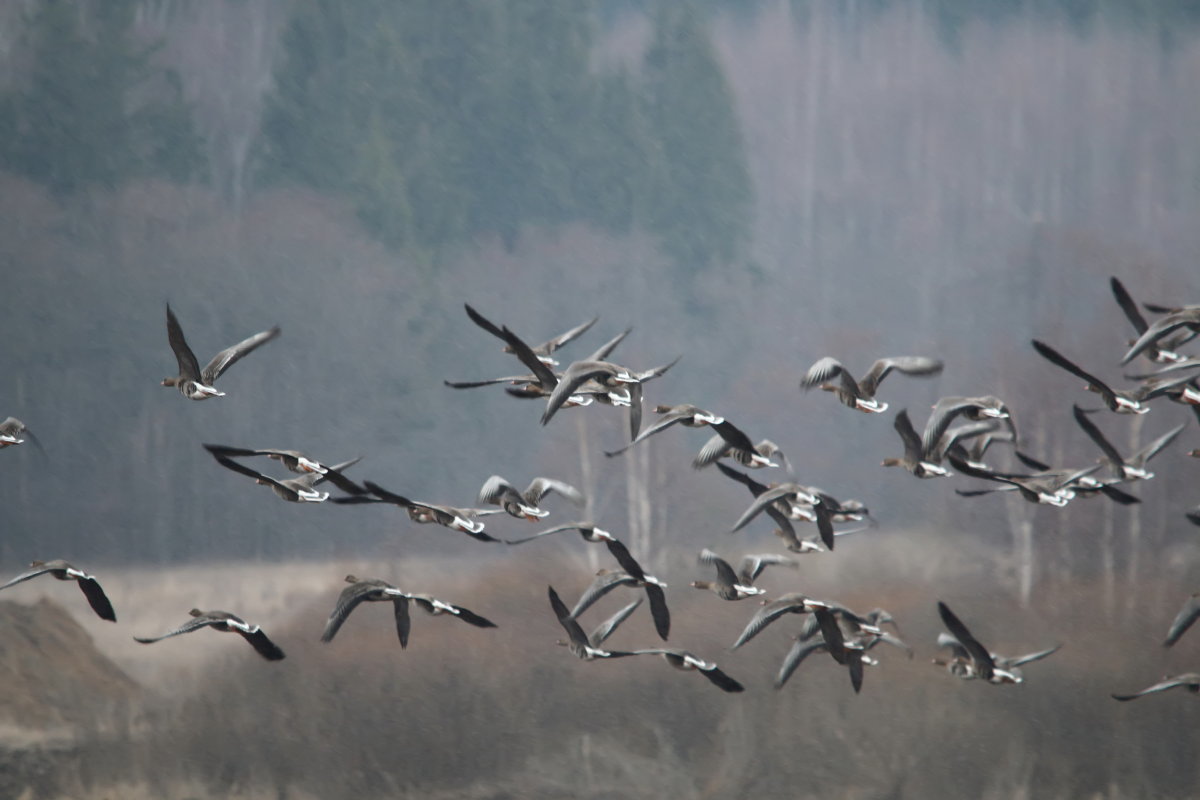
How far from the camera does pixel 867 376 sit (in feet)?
38.6

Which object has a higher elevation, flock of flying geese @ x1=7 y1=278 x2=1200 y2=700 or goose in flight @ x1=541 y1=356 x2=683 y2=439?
goose in flight @ x1=541 y1=356 x2=683 y2=439

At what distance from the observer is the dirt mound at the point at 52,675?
2491 centimetres

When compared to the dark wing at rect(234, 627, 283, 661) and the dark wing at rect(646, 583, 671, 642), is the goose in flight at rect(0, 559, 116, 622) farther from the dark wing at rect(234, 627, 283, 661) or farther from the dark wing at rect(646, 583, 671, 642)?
the dark wing at rect(646, 583, 671, 642)

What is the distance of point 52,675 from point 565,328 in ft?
43.0

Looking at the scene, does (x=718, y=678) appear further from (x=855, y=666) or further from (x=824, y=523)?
(x=824, y=523)

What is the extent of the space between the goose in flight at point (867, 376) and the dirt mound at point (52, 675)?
750 inches

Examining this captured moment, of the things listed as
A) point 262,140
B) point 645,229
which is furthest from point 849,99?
point 262,140

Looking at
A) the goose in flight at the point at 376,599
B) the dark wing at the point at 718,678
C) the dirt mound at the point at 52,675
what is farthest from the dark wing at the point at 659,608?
the dirt mound at the point at 52,675

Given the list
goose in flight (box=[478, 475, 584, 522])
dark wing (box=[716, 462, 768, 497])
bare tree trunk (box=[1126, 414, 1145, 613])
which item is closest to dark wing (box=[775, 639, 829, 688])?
dark wing (box=[716, 462, 768, 497])

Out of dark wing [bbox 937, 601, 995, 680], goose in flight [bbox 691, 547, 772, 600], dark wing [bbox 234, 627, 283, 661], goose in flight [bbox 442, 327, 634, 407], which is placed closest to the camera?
goose in flight [bbox 442, 327, 634, 407]

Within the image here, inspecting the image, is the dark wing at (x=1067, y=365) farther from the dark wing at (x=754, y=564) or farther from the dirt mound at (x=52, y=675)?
the dirt mound at (x=52, y=675)

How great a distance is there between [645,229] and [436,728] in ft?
40.1

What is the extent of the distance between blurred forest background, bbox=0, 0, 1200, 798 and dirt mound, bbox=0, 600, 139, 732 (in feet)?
0.33

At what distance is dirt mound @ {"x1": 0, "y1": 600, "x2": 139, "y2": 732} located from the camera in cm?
2491
